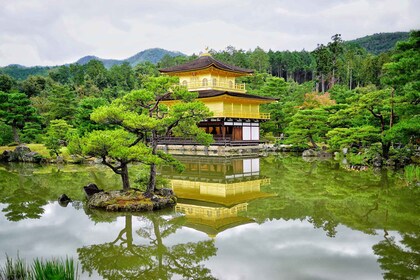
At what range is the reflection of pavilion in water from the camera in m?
8.76

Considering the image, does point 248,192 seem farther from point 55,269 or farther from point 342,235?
point 55,269

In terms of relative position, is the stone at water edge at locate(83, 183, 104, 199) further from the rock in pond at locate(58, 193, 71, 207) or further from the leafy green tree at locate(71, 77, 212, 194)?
the leafy green tree at locate(71, 77, 212, 194)

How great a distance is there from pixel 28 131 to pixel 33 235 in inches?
790

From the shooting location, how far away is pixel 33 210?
33.0 feet

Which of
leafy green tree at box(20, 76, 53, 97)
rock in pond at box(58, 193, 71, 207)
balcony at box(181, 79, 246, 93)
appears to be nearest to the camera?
rock in pond at box(58, 193, 71, 207)

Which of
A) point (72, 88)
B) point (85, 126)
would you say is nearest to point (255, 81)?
point (72, 88)

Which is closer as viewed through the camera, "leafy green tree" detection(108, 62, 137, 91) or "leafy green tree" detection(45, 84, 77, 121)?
"leafy green tree" detection(45, 84, 77, 121)

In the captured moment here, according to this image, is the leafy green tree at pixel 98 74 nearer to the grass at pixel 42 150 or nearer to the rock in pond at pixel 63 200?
the grass at pixel 42 150

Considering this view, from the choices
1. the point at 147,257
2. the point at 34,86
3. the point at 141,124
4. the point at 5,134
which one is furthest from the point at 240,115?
the point at 34,86

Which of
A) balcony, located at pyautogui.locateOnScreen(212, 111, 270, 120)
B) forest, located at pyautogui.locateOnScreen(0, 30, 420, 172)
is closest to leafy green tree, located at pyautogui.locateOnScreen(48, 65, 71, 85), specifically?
forest, located at pyautogui.locateOnScreen(0, 30, 420, 172)

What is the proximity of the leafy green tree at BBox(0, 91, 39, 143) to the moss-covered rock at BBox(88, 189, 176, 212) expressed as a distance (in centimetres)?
1702

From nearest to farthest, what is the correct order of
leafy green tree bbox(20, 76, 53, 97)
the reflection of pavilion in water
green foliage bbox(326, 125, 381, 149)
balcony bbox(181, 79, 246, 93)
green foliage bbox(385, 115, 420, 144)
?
the reflection of pavilion in water, green foliage bbox(385, 115, 420, 144), green foliage bbox(326, 125, 381, 149), balcony bbox(181, 79, 246, 93), leafy green tree bbox(20, 76, 53, 97)

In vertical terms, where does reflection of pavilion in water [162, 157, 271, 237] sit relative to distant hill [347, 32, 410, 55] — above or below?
below

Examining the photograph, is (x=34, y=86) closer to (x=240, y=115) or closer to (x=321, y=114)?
(x=240, y=115)
